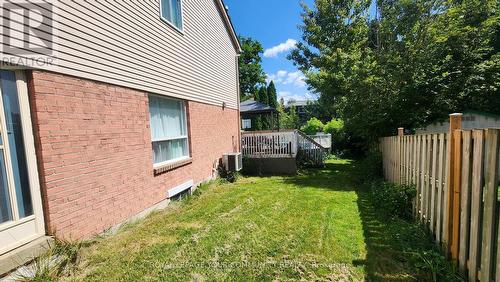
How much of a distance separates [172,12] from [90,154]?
4.80 meters

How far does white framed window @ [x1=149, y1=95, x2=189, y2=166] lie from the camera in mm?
6031

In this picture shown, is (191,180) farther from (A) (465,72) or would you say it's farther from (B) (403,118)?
(A) (465,72)

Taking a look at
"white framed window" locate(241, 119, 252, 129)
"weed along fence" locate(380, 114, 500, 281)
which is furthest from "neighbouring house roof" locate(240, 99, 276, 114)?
"weed along fence" locate(380, 114, 500, 281)

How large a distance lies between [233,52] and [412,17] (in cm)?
845

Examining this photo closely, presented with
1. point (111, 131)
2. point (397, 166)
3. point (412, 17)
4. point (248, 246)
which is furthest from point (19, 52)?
point (412, 17)

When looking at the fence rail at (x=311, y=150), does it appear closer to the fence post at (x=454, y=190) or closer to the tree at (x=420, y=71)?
the tree at (x=420, y=71)

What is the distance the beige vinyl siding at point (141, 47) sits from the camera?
12.7ft

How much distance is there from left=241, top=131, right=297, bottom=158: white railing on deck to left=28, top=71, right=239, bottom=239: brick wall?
224 inches

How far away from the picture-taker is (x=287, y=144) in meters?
11.0

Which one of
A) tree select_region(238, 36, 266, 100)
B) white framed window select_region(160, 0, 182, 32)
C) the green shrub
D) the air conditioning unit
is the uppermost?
tree select_region(238, 36, 266, 100)

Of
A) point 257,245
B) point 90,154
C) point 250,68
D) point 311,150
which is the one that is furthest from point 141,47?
point 250,68

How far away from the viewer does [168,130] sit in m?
6.62

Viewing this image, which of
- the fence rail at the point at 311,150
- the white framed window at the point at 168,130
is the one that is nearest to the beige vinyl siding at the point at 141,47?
the white framed window at the point at 168,130

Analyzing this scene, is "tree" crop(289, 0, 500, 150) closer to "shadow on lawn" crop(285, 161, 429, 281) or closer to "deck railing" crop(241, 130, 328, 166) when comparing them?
"deck railing" crop(241, 130, 328, 166)
